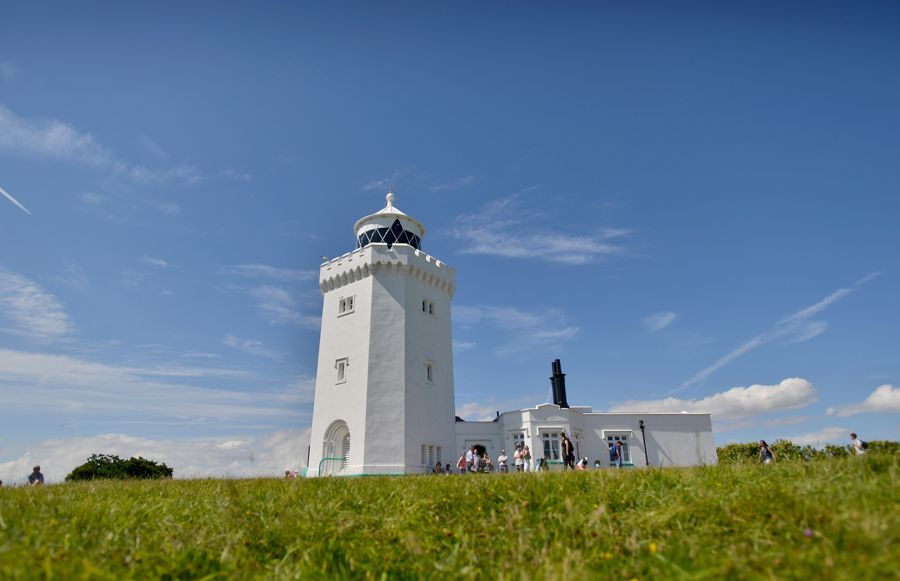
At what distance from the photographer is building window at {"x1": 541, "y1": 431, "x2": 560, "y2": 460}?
108ft

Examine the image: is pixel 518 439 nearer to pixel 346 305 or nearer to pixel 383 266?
pixel 346 305

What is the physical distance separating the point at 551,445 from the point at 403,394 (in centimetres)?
1233

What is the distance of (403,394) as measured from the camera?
1073 inches

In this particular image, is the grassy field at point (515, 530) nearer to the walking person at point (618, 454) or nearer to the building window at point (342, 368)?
the building window at point (342, 368)

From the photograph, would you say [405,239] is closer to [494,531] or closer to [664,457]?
[664,457]

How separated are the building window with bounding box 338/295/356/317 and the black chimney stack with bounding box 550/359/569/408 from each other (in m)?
19.1

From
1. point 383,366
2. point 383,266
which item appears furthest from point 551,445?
point 383,266

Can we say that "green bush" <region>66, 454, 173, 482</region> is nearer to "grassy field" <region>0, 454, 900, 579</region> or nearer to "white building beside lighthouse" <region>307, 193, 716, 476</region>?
"white building beside lighthouse" <region>307, 193, 716, 476</region>

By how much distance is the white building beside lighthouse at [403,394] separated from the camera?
26969 mm

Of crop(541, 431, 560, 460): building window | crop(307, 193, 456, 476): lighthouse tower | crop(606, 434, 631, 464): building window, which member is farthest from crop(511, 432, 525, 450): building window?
crop(606, 434, 631, 464): building window

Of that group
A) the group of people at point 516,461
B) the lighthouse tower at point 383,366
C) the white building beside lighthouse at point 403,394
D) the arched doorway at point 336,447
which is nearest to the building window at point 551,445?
the white building beside lighthouse at point 403,394

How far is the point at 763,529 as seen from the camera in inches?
208

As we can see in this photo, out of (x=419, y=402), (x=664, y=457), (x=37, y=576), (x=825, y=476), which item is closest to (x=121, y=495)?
(x=37, y=576)

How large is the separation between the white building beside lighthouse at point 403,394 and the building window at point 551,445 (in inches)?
2.7
